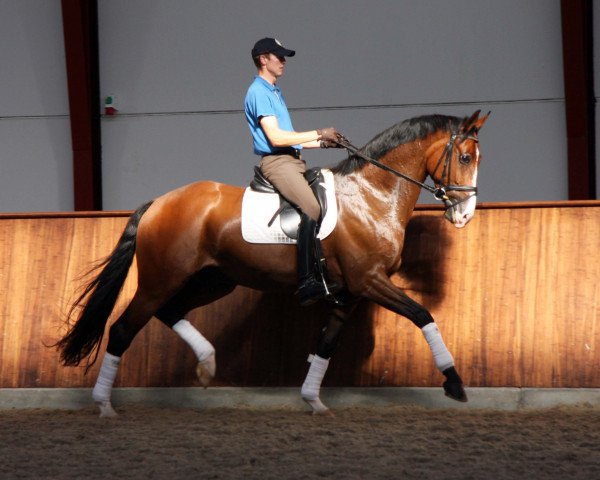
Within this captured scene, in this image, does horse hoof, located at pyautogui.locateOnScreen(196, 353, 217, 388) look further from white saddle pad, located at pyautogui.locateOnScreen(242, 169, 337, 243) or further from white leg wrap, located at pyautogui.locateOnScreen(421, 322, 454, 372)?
white leg wrap, located at pyautogui.locateOnScreen(421, 322, 454, 372)

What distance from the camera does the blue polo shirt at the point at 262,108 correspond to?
5.56 metres

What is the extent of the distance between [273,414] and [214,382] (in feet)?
1.87

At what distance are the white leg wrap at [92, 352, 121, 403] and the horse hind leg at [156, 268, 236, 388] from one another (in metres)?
0.39

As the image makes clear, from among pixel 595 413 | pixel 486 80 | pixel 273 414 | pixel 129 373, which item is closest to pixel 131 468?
pixel 273 414

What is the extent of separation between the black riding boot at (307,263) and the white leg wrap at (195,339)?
0.67 meters

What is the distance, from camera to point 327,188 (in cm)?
558

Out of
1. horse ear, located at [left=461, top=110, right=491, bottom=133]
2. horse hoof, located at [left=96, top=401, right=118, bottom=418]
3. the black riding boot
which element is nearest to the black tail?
horse hoof, located at [left=96, top=401, right=118, bottom=418]

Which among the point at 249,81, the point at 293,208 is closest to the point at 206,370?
the point at 293,208

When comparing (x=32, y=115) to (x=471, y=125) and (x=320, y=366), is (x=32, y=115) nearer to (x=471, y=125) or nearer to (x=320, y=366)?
(x=320, y=366)

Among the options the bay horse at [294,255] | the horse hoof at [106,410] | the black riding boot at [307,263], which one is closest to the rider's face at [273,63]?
the bay horse at [294,255]

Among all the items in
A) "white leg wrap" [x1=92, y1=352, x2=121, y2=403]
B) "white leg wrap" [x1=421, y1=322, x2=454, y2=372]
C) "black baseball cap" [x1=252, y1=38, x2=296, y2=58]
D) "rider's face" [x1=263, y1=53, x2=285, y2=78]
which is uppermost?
"black baseball cap" [x1=252, y1=38, x2=296, y2=58]

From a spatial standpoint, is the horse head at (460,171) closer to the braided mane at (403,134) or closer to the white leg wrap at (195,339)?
the braided mane at (403,134)

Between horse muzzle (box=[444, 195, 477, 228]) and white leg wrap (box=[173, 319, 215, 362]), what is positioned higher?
horse muzzle (box=[444, 195, 477, 228])

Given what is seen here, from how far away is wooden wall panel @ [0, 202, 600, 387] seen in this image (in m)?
5.78
